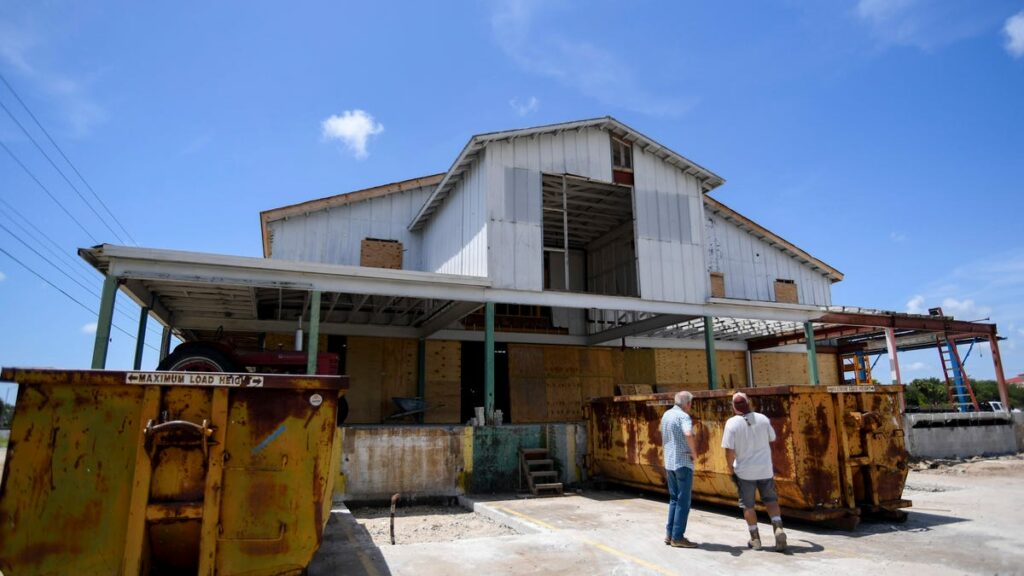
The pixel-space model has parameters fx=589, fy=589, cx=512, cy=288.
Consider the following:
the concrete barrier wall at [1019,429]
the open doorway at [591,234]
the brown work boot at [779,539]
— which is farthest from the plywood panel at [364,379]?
the concrete barrier wall at [1019,429]

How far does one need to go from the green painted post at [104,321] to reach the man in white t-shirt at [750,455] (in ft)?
34.4

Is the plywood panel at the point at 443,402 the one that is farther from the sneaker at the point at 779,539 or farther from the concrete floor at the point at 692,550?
the sneaker at the point at 779,539

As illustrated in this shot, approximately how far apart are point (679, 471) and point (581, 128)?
426 inches

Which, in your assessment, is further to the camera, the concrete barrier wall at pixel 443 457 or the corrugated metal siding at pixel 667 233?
the corrugated metal siding at pixel 667 233

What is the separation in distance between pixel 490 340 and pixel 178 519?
9262 mm

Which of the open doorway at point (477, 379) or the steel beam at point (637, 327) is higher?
the steel beam at point (637, 327)

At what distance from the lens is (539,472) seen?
1193cm

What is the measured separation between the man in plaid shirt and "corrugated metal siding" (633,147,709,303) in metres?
8.46

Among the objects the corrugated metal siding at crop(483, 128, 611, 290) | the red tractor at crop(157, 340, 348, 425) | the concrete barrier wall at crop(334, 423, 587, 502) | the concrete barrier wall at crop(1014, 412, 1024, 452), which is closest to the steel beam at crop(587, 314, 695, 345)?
the corrugated metal siding at crop(483, 128, 611, 290)

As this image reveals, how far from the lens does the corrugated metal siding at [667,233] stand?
15.4 metres

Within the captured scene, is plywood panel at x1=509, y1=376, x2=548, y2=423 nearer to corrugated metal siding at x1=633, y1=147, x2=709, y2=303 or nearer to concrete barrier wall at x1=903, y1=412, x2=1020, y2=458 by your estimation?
corrugated metal siding at x1=633, y1=147, x2=709, y2=303

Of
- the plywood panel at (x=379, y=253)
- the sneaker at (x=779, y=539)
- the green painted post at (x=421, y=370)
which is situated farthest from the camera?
the plywood panel at (x=379, y=253)

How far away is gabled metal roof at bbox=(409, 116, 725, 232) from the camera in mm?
14406

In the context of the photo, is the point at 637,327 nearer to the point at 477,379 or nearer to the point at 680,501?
the point at 477,379
